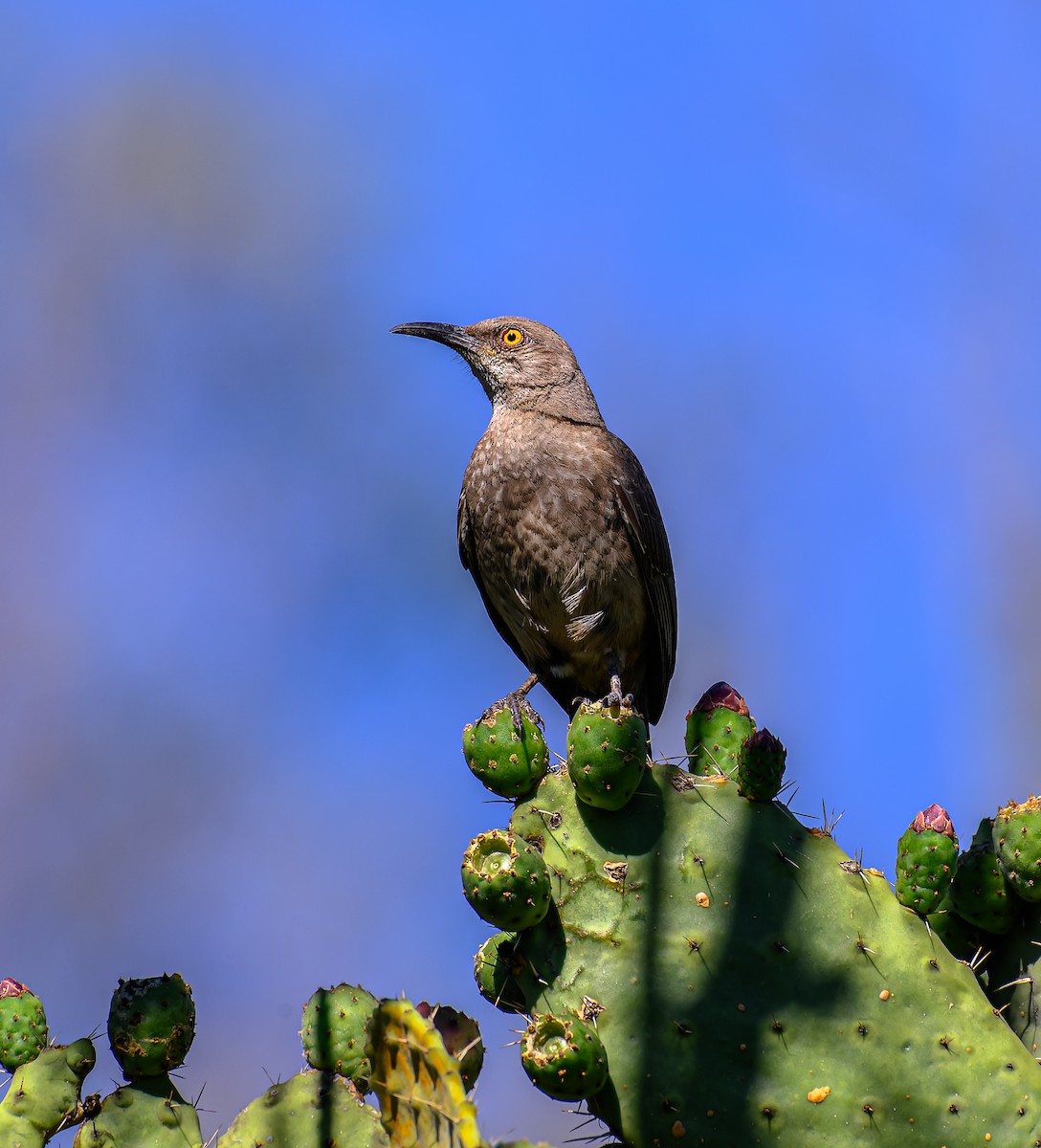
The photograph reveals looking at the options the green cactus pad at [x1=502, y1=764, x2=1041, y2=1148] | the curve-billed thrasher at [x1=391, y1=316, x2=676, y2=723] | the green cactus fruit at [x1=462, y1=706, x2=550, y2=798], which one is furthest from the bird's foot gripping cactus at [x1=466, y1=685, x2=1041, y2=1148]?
the curve-billed thrasher at [x1=391, y1=316, x2=676, y2=723]

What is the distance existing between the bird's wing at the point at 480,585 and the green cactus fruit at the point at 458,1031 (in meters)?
2.80

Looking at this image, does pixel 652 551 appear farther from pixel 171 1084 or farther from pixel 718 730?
pixel 171 1084

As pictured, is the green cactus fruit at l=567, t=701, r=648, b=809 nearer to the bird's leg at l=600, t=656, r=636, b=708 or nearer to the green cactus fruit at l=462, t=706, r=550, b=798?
the green cactus fruit at l=462, t=706, r=550, b=798

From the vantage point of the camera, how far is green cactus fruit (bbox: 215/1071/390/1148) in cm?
264

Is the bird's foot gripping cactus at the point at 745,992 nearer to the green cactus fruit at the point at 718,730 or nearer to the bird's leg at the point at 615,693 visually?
the green cactus fruit at the point at 718,730

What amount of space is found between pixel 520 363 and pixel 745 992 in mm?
3779

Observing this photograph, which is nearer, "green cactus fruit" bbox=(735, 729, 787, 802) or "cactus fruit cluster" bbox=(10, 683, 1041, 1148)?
"cactus fruit cluster" bbox=(10, 683, 1041, 1148)

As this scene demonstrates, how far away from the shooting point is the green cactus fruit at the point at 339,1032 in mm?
2729

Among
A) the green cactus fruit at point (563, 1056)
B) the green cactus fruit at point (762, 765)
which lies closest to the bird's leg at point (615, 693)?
the green cactus fruit at point (762, 765)

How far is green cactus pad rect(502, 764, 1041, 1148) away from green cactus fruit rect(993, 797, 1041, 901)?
24cm

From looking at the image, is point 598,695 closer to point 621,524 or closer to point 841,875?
point 621,524

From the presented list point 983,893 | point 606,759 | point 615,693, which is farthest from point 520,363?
point 983,893

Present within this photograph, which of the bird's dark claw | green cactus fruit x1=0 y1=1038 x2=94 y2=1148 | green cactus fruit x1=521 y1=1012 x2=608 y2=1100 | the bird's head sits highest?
the bird's head

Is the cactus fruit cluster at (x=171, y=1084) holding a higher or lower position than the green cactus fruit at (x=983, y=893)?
lower
